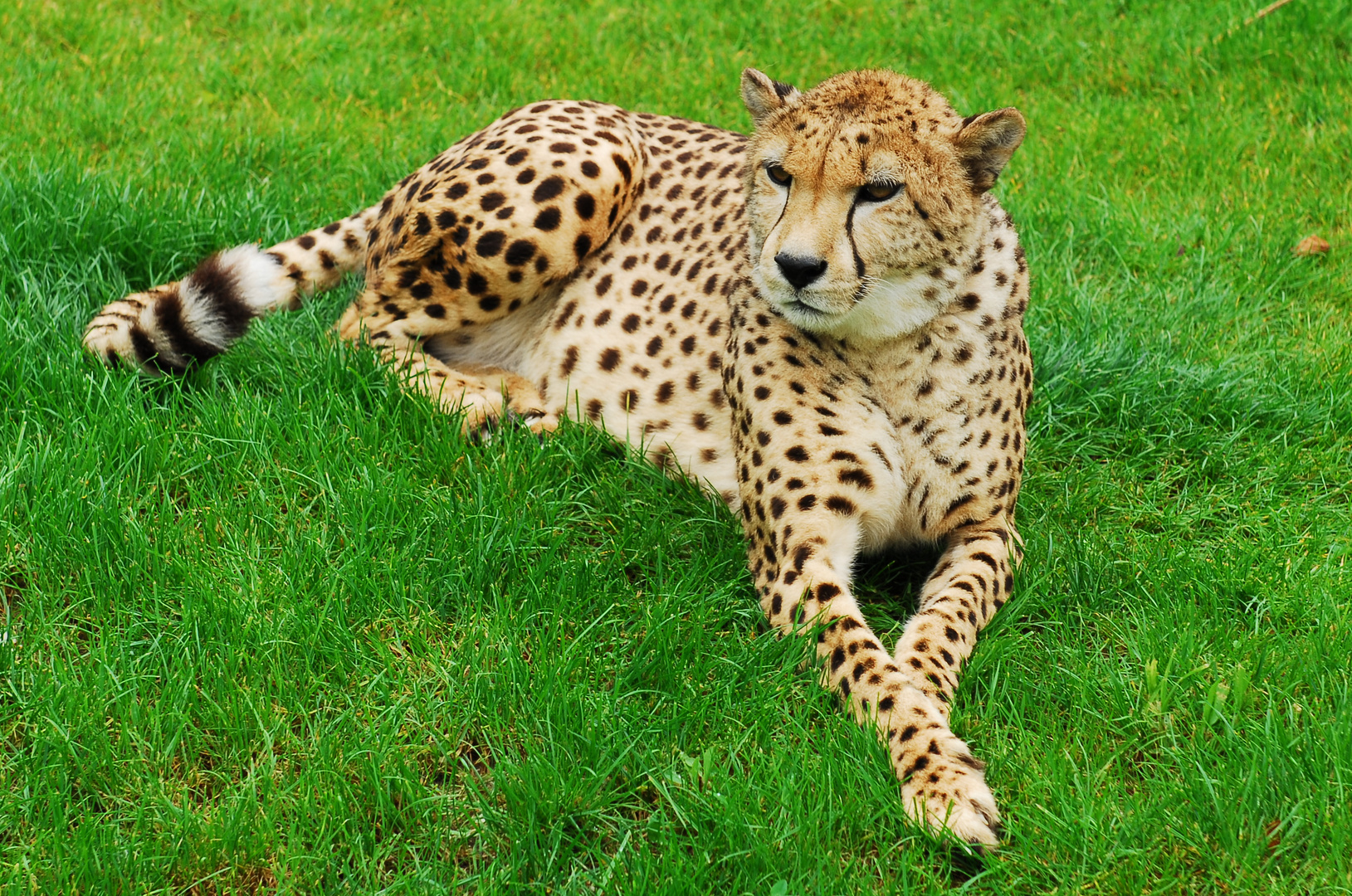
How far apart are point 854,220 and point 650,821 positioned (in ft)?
4.30

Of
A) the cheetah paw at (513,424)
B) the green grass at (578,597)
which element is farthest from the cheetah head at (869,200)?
the cheetah paw at (513,424)

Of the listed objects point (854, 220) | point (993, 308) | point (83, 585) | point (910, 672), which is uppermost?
point (854, 220)

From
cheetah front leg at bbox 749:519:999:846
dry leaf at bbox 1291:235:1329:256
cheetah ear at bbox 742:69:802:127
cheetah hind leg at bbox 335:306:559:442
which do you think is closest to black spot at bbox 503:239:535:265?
cheetah hind leg at bbox 335:306:559:442

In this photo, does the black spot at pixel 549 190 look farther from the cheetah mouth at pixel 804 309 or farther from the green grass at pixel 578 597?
the cheetah mouth at pixel 804 309

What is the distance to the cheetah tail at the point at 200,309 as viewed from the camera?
3666mm

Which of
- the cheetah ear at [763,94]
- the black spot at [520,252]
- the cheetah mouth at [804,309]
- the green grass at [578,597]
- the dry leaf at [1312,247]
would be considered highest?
the cheetah ear at [763,94]

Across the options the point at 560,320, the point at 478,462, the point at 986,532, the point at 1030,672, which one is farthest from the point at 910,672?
the point at 560,320

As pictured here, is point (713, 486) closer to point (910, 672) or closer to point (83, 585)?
point (910, 672)

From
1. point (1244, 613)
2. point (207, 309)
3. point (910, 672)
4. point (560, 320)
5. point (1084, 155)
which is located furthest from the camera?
point (1084, 155)

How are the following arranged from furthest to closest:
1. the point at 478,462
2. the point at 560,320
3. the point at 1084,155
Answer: the point at 1084,155, the point at 560,320, the point at 478,462

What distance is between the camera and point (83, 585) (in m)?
2.90

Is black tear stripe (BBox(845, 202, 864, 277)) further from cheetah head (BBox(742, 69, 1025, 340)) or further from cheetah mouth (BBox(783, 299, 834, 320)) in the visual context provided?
cheetah mouth (BBox(783, 299, 834, 320))

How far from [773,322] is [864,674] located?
0.98 meters

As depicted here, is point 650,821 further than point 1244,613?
No
